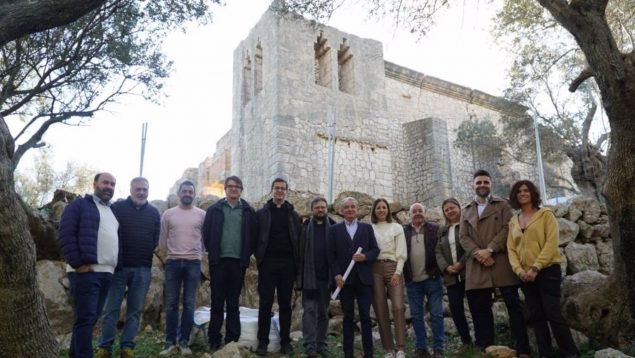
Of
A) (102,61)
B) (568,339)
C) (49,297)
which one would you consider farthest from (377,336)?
(102,61)

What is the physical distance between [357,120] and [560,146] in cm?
638

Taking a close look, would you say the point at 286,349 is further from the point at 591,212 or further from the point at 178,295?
the point at 591,212

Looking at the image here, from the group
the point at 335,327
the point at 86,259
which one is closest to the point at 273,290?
the point at 335,327

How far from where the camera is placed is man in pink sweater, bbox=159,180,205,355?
5.08m

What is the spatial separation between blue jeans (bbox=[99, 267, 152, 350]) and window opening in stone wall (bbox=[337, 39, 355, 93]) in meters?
13.3

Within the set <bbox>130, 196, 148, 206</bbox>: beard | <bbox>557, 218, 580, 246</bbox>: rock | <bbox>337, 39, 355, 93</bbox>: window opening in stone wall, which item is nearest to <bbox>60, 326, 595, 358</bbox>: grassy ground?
<bbox>130, 196, 148, 206</bbox>: beard

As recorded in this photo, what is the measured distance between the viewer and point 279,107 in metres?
15.3

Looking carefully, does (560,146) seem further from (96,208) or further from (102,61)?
(96,208)

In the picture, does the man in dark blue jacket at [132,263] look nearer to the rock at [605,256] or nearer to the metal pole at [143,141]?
the metal pole at [143,141]

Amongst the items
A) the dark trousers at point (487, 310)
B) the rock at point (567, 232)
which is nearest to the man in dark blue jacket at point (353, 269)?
the dark trousers at point (487, 310)

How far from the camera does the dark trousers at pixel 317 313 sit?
204 inches

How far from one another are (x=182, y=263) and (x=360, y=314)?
6.10 ft

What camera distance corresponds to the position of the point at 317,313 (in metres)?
5.33

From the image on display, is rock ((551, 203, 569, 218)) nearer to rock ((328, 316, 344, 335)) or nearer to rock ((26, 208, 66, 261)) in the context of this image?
rock ((328, 316, 344, 335))
